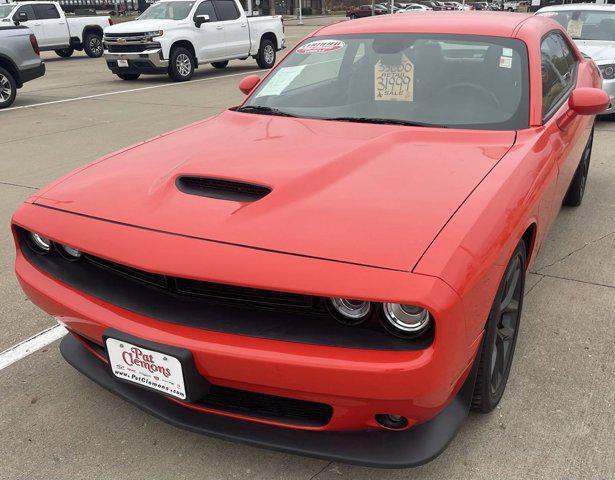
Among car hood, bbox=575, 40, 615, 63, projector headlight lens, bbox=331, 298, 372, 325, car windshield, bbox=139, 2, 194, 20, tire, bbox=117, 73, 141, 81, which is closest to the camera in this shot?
projector headlight lens, bbox=331, 298, 372, 325

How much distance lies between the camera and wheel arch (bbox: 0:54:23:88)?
9.80m

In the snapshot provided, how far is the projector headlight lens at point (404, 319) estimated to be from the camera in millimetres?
1748

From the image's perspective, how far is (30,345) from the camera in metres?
2.99

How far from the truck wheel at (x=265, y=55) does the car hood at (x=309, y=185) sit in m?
12.8

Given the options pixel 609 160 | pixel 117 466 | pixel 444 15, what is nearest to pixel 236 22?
pixel 609 160

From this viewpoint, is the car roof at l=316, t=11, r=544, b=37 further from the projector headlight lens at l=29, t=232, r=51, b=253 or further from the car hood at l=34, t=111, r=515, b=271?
the projector headlight lens at l=29, t=232, r=51, b=253

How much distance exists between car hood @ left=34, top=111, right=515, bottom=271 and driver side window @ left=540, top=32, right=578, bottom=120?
1.95ft

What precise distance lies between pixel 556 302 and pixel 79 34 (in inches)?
746

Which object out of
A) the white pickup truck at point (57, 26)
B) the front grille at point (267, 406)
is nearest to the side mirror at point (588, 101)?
the front grille at point (267, 406)

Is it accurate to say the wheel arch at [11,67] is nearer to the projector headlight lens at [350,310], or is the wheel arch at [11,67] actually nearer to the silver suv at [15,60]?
the silver suv at [15,60]

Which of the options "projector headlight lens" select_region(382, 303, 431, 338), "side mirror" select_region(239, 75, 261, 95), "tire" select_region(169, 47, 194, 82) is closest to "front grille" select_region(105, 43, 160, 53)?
"tire" select_region(169, 47, 194, 82)

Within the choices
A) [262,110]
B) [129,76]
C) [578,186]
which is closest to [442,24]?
[262,110]

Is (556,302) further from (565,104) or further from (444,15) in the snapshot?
(444,15)

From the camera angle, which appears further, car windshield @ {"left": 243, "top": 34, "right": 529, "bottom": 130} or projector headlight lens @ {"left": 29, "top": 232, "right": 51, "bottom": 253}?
car windshield @ {"left": 243, "top": 34, "right": 529, "bottom": 130}
